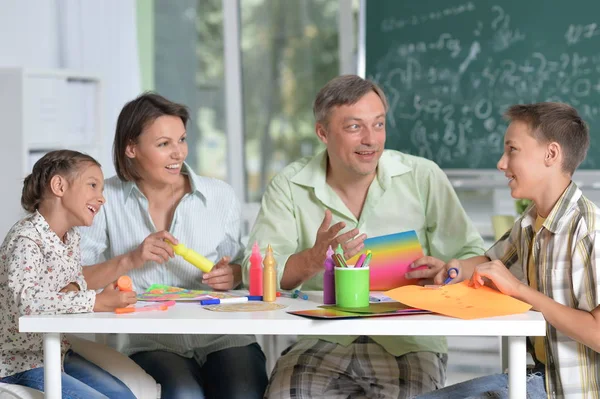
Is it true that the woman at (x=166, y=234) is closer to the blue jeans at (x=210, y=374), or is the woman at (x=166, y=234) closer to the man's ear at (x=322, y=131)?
the blue jeans at (x=210, y=374)

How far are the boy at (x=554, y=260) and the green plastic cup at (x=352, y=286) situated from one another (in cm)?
27

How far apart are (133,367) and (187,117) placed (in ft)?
2.75

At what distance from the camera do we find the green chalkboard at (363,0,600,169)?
A: 13.3 feet

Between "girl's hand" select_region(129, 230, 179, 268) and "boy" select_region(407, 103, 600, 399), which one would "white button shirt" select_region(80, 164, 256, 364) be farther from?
"boy" select_region(407, 103, 600, 399)

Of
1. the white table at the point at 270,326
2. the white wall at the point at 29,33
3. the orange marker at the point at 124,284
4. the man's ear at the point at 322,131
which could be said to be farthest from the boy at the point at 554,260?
the white wall at the point at 29,33

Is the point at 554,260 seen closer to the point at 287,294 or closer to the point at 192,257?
the point at 287,294

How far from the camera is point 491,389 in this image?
6.63 feet

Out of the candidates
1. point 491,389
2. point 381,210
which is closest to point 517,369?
point 491,389

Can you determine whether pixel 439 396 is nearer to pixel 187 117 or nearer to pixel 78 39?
pixel 187 117

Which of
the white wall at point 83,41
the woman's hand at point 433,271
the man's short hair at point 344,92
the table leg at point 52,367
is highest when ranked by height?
the white wall at point 83,41

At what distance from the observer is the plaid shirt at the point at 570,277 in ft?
6.45

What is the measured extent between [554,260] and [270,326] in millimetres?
700

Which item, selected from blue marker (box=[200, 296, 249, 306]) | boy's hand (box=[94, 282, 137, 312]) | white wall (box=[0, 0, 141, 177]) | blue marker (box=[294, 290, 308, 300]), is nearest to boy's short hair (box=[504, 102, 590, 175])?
blue marker (box=[294, 290, 308, 300])

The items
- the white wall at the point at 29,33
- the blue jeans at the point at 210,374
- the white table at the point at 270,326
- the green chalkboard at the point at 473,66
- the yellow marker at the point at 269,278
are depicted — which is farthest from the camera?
the white wall at the point at 29,33
